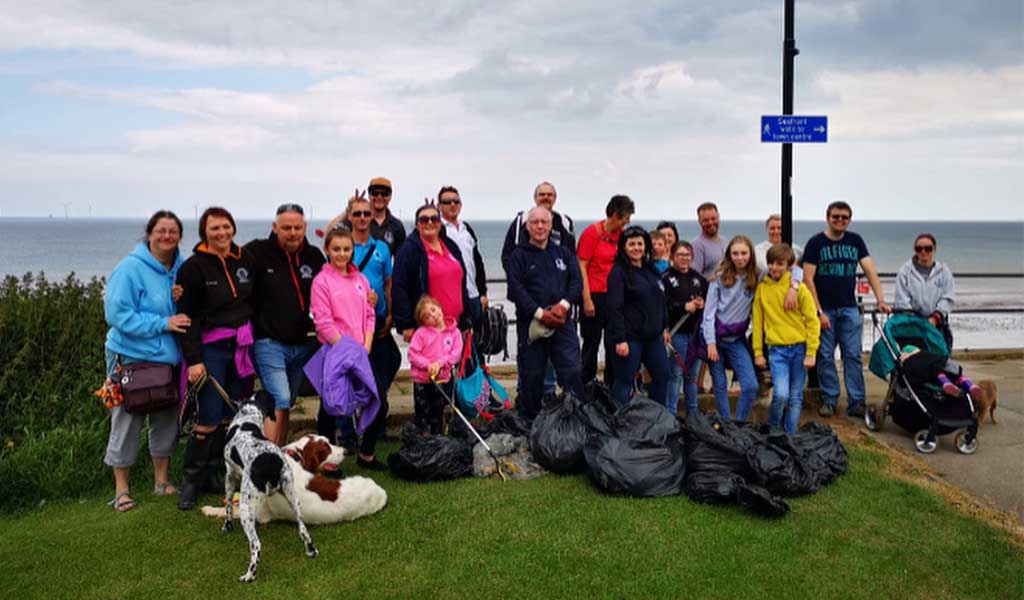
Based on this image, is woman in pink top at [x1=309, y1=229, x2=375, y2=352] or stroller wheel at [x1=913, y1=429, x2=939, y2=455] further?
stroller wheel at [x1=913, y1=429, x2=939, y2=455]

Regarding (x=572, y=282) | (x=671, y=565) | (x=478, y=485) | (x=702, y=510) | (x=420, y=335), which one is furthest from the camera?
(x=572, y=282)

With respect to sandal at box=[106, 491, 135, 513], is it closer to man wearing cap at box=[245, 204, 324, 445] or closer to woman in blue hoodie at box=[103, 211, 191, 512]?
woman in blue hoodie at box=[103, 211, 191, 512]

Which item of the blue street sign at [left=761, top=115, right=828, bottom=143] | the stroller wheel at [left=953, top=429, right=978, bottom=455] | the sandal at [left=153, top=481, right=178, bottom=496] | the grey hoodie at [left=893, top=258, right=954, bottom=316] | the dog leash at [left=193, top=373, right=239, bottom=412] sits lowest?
the stroller wheel at [left=953, top=429, right=978, bottom=455]

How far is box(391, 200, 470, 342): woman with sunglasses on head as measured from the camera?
5.57 meters

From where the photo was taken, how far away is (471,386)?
5633 mm

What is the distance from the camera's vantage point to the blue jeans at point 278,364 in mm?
5055

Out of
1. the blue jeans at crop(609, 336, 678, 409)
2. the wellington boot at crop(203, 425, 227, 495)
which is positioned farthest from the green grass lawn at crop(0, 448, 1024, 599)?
the blue jeans at crop(609, 336, 678, 409)

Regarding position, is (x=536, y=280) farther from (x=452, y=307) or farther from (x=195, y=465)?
(x=195, y=465)

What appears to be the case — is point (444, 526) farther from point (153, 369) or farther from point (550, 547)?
point (153, 369)

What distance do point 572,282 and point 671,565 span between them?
99.9 inches

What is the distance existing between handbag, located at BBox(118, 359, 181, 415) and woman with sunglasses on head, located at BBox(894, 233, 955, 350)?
593 cm

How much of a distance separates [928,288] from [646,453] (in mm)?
3555

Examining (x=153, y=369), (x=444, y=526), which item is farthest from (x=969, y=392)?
(x=153, y=369)

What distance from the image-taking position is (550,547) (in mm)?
4090
